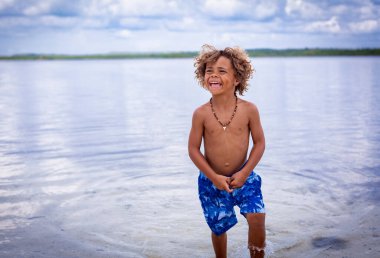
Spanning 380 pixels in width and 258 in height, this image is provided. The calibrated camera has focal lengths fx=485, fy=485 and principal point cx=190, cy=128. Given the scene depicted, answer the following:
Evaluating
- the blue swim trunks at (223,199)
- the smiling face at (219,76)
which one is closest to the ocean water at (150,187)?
the blue swim trunks at (223,199)

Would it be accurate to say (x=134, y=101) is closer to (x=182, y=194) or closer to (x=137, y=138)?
(x=137, y=138)

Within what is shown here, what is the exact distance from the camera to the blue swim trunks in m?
3.94

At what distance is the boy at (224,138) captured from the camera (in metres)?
3.98

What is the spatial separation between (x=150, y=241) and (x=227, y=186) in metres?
1.52

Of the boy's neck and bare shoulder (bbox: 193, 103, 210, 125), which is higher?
the boy's neck

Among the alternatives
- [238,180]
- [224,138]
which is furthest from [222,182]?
[224,138]

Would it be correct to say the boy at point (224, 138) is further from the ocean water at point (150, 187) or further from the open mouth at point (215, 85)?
the ocean water at point (150, 187)

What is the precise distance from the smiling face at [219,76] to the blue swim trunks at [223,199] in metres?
0.73

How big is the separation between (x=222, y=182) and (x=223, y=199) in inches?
9.4

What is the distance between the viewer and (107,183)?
23.8 ft

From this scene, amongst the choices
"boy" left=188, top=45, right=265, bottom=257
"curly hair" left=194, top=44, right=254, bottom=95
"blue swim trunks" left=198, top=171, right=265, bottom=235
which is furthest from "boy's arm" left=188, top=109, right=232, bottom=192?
"curly hair" left=194, top=44, right=254, bottom=95

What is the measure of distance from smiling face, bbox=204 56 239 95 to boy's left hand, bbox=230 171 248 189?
0.69 metres

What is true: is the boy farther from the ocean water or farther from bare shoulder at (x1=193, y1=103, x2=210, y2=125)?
the ocean water

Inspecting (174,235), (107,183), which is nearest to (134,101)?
(107,183)
